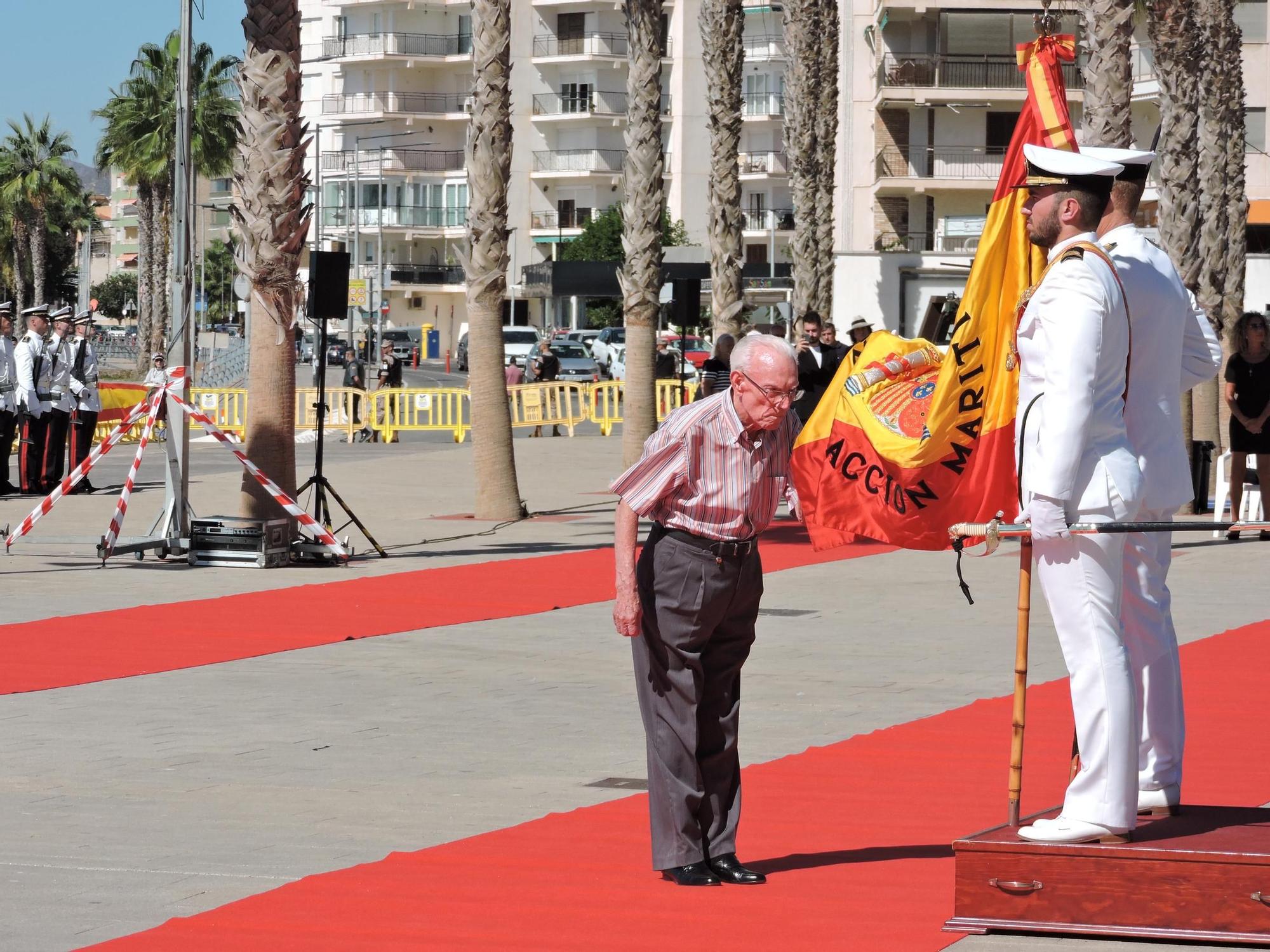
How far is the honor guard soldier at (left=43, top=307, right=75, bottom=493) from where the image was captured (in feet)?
78.2

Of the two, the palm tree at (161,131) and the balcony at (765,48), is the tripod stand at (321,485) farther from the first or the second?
the balcony at (765,48)

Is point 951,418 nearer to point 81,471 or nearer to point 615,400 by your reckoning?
point 81,471

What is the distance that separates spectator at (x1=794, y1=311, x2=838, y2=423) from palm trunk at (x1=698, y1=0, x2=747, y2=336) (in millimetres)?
2823

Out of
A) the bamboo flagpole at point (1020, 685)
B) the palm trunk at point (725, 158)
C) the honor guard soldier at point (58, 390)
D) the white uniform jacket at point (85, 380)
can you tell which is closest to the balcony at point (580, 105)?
the palm trunk at point (725, 158)

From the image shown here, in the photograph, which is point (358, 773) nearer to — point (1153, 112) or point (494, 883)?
point (494, 883)

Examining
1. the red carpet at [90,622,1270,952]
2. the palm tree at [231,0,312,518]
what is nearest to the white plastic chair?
the palm tree at [231,0,312,518]

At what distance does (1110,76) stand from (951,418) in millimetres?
12233

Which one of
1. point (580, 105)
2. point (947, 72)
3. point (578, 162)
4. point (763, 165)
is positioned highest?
point (580, 105)

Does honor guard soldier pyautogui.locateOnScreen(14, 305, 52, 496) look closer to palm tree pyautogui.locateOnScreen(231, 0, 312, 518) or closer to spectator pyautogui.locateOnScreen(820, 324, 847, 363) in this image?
palm tree pyautogui.locateOnScreen(231, 0, 312, 518)

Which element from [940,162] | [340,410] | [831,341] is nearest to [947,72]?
[940,162]

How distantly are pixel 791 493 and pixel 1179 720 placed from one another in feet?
5.44

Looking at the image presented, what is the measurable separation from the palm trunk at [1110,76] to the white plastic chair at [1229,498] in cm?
335

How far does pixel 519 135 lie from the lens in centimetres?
10075

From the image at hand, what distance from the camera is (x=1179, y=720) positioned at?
6176 mm
